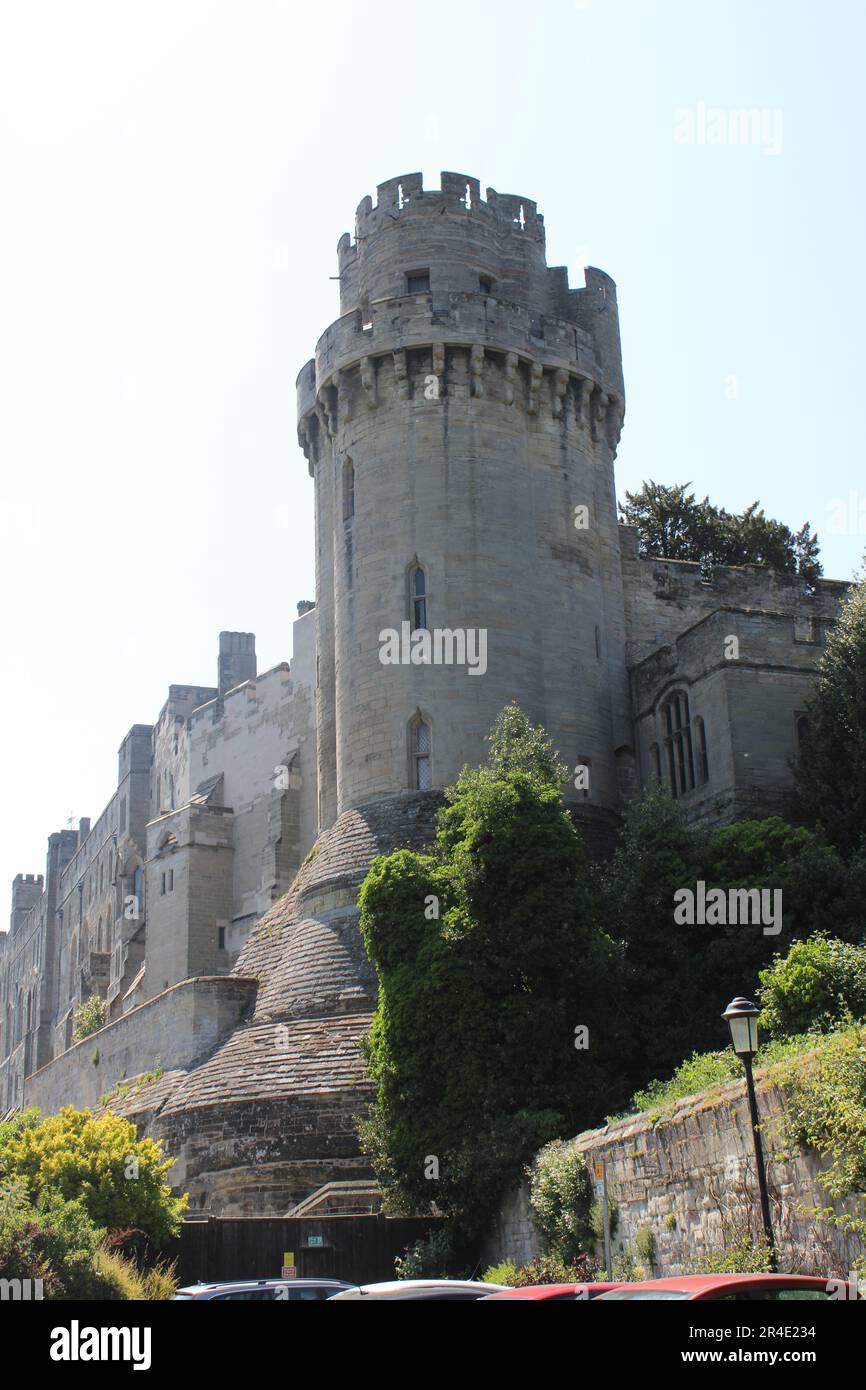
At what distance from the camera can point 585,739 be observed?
36.4 m

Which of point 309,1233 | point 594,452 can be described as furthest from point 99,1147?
point 594,452

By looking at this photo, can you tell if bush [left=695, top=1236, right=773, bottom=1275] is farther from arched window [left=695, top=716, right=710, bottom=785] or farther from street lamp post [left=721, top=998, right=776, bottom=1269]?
arched window [left=695, top=716, right=710, bottom=785]

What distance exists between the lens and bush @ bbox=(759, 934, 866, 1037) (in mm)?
21422

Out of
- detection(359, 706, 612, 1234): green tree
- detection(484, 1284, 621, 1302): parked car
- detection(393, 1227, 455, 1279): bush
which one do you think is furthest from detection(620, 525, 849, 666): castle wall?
detection(484, 1284, 621, 1302): parked car

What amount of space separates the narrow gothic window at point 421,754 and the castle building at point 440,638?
0.09 meters

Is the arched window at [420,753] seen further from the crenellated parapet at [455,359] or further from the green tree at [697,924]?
the crenellated parapet at [455,359]

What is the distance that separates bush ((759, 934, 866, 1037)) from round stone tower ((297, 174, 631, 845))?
41.7ft

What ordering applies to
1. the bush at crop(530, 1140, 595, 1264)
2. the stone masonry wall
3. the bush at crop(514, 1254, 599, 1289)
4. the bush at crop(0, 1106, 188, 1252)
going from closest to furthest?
the stone masonry wall < the bush at crop(514, 1254, 599, 1289) < the bush at crop(530, 1140, 595, 1264) < the bush at crop(0, 1106, 188, 1252)

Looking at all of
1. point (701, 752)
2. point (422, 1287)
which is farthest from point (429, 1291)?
point (701, 752)
